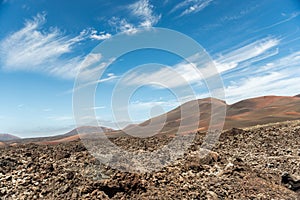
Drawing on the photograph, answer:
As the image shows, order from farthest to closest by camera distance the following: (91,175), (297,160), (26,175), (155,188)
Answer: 1. (297,160)
2. (26,175)
3. (91,175)
4. (155,188)

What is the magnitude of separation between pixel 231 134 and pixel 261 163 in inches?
247

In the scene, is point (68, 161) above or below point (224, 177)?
above

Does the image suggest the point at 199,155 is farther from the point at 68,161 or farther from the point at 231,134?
the point at 231,134

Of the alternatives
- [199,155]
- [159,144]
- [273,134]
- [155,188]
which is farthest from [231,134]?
[155,188]

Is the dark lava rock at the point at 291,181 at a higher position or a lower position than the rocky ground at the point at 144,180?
lower

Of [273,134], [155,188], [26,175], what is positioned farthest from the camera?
[273,134]

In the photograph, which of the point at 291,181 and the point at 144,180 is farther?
the point at 291,181

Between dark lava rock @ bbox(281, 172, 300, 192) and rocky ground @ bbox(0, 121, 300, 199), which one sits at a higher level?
rocky ground @ bbox(0, 121, 300, 199)

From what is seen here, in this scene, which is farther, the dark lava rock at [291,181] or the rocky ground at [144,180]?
the dark lava rock at [291,181]

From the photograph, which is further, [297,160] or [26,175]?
[297,160]

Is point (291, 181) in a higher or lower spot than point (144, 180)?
lower

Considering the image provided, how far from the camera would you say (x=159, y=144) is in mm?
11836

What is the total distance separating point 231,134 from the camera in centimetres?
1605

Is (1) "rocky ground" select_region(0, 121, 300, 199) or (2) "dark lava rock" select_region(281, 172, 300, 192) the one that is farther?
(2) "dark lava rock" select_region(281, 172, 300, 192)
